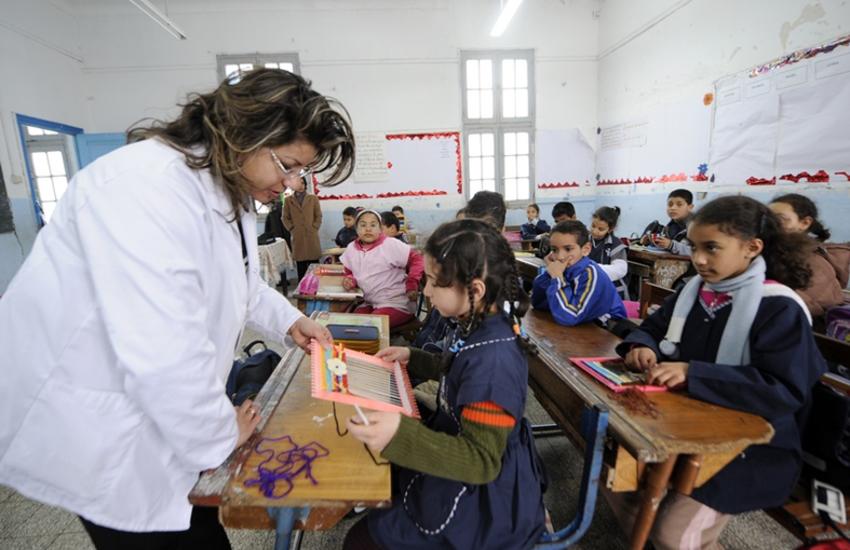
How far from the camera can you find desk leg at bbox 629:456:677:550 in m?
0.98

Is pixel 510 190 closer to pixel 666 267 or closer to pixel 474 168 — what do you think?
pixel 474 168

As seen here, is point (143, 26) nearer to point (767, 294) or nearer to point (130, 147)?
point (130, 147)

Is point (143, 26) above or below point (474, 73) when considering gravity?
above

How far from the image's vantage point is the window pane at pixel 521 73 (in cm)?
715

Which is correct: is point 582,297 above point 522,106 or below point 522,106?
below

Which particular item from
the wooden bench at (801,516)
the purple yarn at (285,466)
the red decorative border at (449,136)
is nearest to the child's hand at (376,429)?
the purple yarn at (285,466)

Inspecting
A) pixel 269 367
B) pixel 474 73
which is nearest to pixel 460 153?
pixel 474 73

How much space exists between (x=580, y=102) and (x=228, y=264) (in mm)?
7630

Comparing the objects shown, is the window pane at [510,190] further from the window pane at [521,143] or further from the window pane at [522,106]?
Answer: the window pane at [522,106]

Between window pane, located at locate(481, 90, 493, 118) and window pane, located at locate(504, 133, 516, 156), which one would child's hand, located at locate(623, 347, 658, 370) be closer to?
window pane, located at locate(504, 133, 516, 156)

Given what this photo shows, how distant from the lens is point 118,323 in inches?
26.3

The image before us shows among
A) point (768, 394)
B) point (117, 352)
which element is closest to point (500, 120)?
point (768, 394)

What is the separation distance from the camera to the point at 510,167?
7434mm

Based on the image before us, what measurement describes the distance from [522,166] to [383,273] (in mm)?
5218
